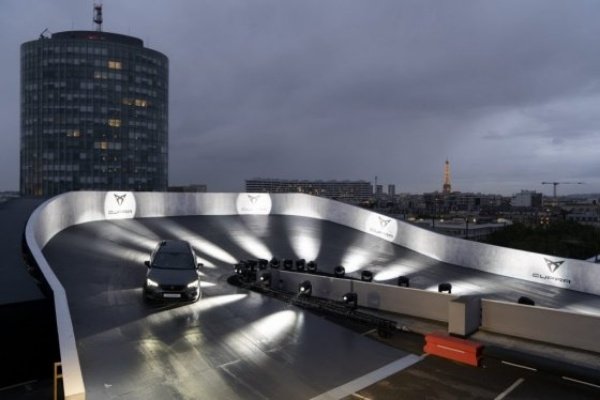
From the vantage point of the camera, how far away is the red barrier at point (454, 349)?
8789 millimetres

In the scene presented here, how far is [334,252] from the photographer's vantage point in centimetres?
2312

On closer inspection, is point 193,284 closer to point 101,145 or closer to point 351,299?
point 351,299

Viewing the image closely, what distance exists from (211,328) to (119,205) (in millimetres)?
17925

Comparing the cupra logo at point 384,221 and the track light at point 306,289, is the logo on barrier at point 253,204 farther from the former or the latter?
the track light at point 306,289

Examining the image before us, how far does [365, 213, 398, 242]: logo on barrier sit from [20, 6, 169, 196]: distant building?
110m

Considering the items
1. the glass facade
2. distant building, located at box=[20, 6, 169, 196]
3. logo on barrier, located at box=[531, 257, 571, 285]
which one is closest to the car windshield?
logo on barrier, located at box=[531, 257, 571, 285]

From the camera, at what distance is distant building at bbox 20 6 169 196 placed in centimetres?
11500

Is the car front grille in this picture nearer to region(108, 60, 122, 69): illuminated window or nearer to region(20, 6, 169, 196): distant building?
region(20, 6, 169, 196): distant building

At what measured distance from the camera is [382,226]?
27.0m

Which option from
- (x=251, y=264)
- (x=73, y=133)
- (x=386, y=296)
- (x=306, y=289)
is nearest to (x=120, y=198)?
(x=251, y=264)

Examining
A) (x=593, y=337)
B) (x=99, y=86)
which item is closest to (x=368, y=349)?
(x=593, y=337)

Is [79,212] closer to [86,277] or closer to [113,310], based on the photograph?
[86,277]

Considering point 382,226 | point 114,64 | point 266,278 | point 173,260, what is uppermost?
point 114,64

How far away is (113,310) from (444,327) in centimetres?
906
